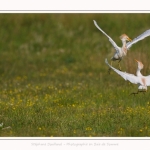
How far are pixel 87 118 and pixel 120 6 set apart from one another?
12.4 ft

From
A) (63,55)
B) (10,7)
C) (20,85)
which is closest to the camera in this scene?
(10,7)

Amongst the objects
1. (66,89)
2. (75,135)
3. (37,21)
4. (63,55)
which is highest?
(37,21)

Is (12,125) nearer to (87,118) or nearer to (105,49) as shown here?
(87,118)

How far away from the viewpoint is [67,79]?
52.7 ft

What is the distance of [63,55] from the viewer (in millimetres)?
19188

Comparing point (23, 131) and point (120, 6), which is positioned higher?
point (120, 6)

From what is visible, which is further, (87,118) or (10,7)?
(10,7)

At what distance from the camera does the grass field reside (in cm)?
1121

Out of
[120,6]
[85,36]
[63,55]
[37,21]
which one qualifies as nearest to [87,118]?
[120,6]

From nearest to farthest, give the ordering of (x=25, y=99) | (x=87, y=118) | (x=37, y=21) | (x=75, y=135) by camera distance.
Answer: (x=75, y=135) → (x=87, y=118) → (x=25, y=99) → (x=37, y=21)

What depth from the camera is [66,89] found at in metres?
14.3

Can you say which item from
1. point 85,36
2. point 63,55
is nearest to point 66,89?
point 63,55

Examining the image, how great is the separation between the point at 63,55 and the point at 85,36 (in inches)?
105

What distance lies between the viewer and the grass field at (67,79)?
36.8 feet
